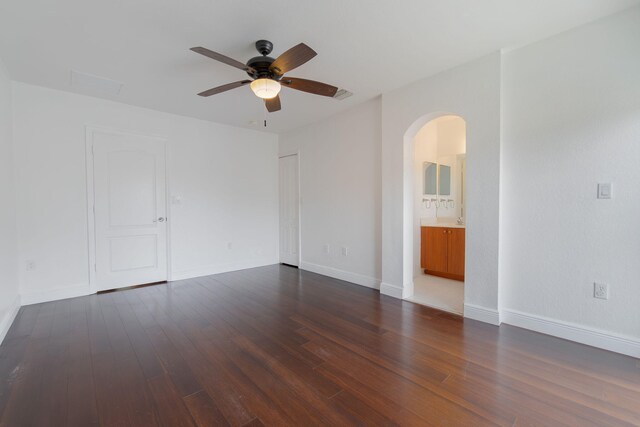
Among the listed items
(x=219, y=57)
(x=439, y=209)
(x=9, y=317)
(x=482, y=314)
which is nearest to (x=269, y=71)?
(x=219, y=57)

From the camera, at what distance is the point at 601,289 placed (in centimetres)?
227

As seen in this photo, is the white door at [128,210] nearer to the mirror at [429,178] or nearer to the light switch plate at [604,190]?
the mirror at [429,178]

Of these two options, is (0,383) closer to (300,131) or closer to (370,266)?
(370,266)

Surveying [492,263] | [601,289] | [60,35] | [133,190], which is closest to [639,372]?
[601,289]

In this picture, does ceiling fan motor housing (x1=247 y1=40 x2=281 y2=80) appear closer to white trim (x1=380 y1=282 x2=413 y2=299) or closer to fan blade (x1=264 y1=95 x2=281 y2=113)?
fan blade (x1=264 y1=95 x2=281 y2=113)

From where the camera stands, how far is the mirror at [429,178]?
187 inches

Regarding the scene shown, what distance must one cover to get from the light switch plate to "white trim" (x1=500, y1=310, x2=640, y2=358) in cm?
111

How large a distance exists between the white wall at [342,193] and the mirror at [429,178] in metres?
1.33

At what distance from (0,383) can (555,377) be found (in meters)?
3.76

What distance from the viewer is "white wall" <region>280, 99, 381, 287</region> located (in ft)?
13.0

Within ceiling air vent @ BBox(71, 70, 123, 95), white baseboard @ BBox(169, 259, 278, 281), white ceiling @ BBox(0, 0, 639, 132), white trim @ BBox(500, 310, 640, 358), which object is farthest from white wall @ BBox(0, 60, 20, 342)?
white trim @ BBox(500, 310, 640, 358)

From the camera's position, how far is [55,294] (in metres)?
3.50

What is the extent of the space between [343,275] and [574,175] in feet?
9.92

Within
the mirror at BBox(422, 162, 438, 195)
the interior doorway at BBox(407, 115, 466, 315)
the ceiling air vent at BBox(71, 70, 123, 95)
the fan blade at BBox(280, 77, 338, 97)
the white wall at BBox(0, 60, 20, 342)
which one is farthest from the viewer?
the mirror at BBox(422, 162, 438, 195)
